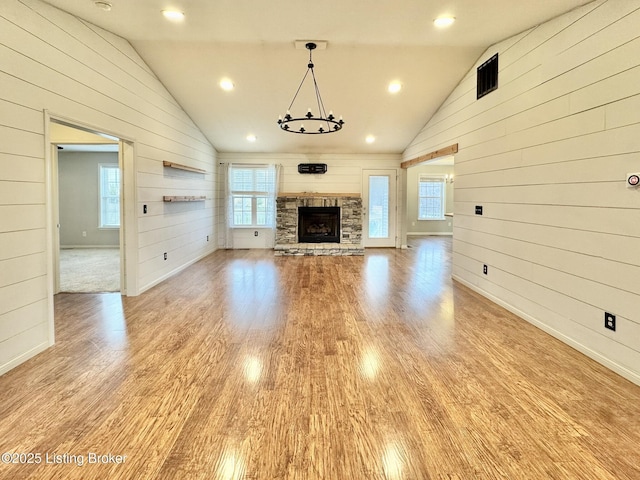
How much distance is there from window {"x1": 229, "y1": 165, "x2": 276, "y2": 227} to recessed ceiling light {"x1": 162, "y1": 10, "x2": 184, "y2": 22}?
16.5 feet

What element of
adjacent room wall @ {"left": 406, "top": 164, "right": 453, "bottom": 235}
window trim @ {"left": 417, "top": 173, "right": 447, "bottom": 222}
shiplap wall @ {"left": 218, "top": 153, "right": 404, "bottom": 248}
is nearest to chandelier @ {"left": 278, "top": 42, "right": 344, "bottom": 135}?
shiplap wall @ {"left": 218, "top": 153, "right": 404, "bottom": 248}

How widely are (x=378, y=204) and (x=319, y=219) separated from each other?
1.61 m

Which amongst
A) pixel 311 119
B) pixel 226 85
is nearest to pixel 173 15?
pixel 311 119

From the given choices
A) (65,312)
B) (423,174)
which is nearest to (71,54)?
(65,312)

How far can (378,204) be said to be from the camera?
9.08m

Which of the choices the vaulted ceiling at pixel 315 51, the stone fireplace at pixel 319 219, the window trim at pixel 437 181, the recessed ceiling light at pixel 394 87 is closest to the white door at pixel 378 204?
the stone fireplace at pixel 319 219

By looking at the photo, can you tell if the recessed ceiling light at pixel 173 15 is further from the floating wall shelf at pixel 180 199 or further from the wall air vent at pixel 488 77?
the wall air vent at pixel 488 77

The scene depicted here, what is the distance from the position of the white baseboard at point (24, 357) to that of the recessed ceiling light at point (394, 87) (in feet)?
18.2

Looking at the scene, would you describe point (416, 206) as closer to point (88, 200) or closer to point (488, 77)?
point (488, 77)

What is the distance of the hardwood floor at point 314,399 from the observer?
1.69 meters

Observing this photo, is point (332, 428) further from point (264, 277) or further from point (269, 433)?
point (264, 277)

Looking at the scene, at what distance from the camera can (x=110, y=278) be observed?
5.69m

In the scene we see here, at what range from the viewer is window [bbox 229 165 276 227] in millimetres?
8789

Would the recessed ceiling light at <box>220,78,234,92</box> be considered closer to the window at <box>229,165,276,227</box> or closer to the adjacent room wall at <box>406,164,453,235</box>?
the window at <box>229,165,276,227</box>
